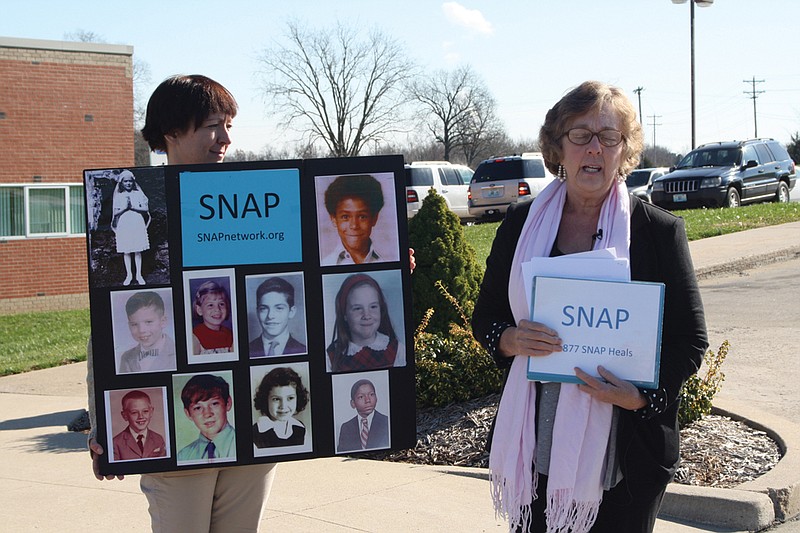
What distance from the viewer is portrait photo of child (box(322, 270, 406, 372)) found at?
9.65ft

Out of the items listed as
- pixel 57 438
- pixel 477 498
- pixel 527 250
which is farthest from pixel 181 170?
pixel 57 438

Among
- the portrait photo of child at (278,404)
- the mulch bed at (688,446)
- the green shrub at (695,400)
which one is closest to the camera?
the portrait photo of child at (278,404)

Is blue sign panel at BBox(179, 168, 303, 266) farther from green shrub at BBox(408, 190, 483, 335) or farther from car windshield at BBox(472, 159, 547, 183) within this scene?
car windshield at BBox(472, 159, 547, 183)

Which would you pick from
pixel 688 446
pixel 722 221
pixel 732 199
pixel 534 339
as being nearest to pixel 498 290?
pixel 534 339

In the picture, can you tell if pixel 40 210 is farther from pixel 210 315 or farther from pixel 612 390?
pixel 612 390

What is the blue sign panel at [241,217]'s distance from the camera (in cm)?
290

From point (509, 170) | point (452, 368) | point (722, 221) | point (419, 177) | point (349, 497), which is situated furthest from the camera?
point (419, 177)

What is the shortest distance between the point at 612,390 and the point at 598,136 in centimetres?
78

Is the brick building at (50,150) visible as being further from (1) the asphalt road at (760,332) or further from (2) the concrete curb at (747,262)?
(1) the asphalt road at (760,332)

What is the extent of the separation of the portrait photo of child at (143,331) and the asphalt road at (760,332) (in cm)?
538

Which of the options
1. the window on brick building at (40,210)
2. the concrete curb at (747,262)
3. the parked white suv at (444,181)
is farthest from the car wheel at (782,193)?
the window on brick building at (40,210)

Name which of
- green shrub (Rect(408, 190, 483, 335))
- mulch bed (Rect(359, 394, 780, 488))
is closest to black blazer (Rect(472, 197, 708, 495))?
mulch bed (Rect(359, 394, 780, 488))

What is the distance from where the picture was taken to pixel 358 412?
297 cm

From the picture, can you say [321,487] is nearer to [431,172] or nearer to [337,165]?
[337,165]
